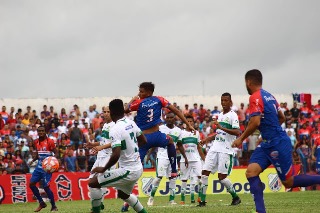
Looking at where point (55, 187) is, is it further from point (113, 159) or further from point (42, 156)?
point (113, 159)

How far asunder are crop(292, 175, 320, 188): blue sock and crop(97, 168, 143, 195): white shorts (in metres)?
3.21

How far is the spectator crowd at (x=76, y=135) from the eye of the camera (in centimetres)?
3378

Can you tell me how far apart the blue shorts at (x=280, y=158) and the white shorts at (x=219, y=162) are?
7.46 meters

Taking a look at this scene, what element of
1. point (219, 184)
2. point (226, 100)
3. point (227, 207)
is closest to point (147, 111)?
point (226, 100)

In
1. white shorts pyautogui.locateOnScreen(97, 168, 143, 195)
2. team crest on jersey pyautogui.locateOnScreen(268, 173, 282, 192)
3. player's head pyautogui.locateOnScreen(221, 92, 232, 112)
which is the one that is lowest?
team crest on jersey pyautogui.locateOnScreen(268, 173, 282, 192)

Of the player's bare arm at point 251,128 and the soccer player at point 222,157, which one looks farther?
the soccer player at point 222,157

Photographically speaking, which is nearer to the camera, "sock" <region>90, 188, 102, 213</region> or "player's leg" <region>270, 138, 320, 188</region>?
"player's leg" <region>270, 138, 320, 188</region>

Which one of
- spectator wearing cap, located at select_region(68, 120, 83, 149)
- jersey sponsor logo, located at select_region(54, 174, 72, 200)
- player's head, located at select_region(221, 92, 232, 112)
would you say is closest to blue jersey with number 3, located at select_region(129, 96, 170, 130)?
player's head, located at select_region(221, 92, 232, 112)

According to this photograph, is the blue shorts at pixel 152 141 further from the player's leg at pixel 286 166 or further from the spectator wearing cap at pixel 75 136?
the spectator wearing cap at pixel 75 136

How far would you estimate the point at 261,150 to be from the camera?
14.2 meters

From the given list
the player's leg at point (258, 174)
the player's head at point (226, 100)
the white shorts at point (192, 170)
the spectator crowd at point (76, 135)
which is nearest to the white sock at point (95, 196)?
the player's leg at point (258, 174)

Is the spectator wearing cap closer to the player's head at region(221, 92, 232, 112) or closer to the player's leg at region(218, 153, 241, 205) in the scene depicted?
the player's leg at region(218, 153, 241, 205)

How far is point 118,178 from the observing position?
541 inches

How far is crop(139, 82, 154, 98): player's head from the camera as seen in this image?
18953 millimetres
